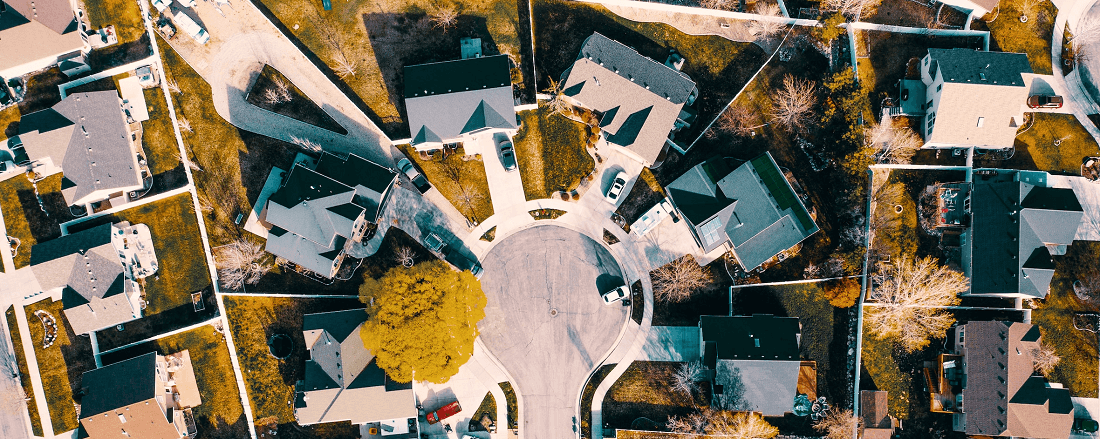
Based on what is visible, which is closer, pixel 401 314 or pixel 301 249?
pixel 401 314

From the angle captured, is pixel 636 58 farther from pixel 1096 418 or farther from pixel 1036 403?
pixel 1096 418

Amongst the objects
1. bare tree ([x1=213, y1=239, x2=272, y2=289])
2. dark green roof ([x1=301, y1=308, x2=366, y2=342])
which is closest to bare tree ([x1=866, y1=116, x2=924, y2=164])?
dark green roof ([x1=301, y1=308, x2=366, y2=342])

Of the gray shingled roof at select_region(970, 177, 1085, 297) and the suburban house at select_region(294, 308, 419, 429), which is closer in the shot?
the gray shingled roof at select_region(970, 177, 1085, 297)

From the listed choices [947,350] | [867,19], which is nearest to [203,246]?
[867,19]

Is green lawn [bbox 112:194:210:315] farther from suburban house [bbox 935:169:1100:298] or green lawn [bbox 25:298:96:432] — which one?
suburban house [bbox 935:169:1100:298]

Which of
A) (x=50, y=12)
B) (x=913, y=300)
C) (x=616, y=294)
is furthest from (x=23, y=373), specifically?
(x=913, y=300)

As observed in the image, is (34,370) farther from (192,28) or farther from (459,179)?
(459,179)
